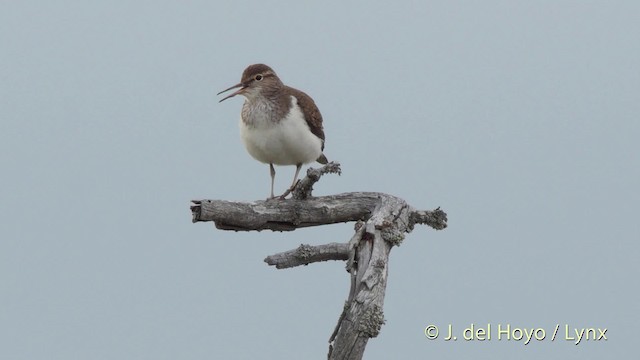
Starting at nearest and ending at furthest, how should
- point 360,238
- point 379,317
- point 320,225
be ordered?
1. point 379,317
2. point 360,238
3. point 320,225

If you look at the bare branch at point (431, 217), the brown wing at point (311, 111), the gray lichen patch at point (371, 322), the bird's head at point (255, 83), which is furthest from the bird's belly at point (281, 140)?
the gray lichen patch at point (371, 322)

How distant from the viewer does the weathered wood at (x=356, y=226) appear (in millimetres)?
8758

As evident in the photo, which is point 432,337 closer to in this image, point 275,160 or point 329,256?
point 329,256

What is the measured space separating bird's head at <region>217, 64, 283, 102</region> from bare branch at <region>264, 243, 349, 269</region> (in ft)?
5.97

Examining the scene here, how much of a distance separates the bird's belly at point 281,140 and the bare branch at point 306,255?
1.10 metres

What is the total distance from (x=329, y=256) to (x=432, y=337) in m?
1.39

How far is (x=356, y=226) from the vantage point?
989cm

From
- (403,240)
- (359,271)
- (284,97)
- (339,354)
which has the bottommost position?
(339,354)

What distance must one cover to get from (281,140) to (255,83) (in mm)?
778

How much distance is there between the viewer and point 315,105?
10477mm

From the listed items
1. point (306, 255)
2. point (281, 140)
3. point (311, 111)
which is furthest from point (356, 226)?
point (311, 111)

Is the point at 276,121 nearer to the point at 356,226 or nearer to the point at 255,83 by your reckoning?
the point at 255,83

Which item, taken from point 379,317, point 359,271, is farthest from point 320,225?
point 379,317

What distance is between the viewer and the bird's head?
10.2 metres
